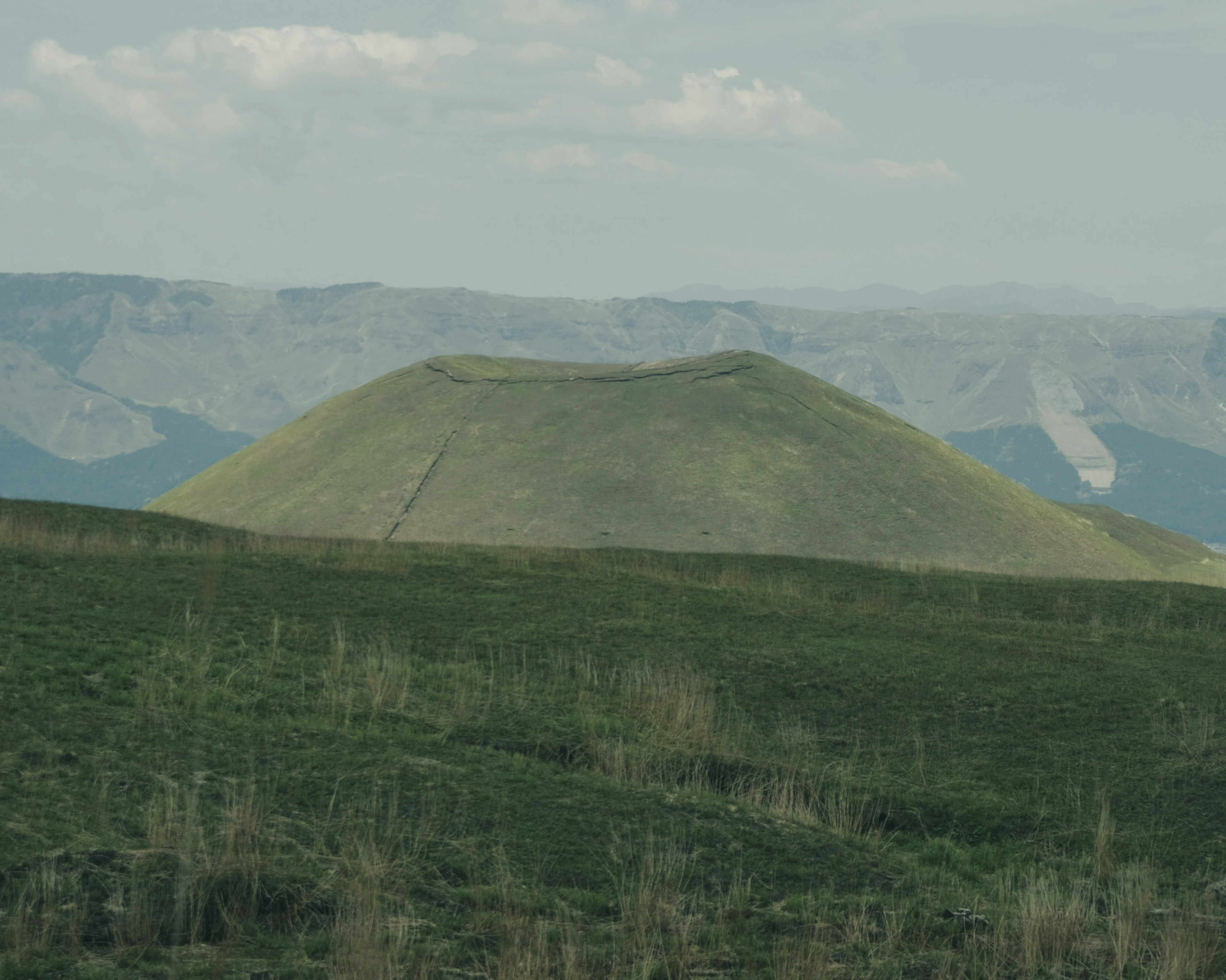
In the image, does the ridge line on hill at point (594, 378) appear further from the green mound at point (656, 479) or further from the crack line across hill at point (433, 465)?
the crack line across hill at point (433, 465)

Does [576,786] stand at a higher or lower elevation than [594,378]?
lower

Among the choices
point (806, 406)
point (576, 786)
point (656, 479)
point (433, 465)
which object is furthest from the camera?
point (806, 406)

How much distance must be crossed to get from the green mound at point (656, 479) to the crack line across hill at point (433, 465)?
129 millimetres

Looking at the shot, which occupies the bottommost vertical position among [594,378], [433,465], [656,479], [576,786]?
[576,786]

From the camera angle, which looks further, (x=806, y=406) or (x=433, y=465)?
(x=806, y=406)

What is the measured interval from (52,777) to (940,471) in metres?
51.2

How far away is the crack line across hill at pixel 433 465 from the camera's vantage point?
2030 inches

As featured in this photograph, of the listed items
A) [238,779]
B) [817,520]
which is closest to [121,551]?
[238,779]

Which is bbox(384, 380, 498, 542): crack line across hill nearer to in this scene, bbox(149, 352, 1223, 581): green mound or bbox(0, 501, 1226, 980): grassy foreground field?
bbox(149, 352, 1223, 581): green mound

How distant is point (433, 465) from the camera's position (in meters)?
57.4

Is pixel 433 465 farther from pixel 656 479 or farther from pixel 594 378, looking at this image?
pixel 594 378

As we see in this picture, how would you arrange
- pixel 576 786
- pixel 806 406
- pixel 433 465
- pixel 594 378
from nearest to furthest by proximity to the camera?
1. pixel 576 786
2. pixel 433 465
3. pixel 806 406
4. pixel 594 378

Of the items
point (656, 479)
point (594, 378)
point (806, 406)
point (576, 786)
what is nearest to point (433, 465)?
point (656, 479)

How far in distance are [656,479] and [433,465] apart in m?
10.7
